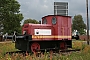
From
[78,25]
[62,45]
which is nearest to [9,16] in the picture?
[62,45]

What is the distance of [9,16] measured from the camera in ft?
144

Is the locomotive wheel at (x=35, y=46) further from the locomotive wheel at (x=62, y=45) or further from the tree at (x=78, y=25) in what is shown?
the tree at (x=78, y=25)

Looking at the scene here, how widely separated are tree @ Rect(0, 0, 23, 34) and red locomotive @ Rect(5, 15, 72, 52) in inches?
1093

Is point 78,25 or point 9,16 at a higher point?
point 9,16

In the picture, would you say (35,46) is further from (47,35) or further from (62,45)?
(62,45)

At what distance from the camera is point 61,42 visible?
16.3 meters

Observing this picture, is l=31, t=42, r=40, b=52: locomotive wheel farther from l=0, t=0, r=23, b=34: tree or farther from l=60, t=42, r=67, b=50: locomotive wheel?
l=0, t=0, r=23, b=34: tree

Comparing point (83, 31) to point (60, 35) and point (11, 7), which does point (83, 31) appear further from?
point (60, 35)

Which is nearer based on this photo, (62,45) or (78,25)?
(62,45)

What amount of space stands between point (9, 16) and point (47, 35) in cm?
2986

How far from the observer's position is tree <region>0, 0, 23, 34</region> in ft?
141

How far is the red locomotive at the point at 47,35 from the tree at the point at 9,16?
2777 centimetres

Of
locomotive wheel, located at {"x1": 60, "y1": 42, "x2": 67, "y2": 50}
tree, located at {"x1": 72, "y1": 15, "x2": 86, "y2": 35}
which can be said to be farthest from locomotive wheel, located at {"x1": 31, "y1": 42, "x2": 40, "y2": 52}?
tree, located at {"x1": 72, "y1": 15, "x2": 86, "y2": 35}

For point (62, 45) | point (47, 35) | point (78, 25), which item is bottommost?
point (62, 45)
